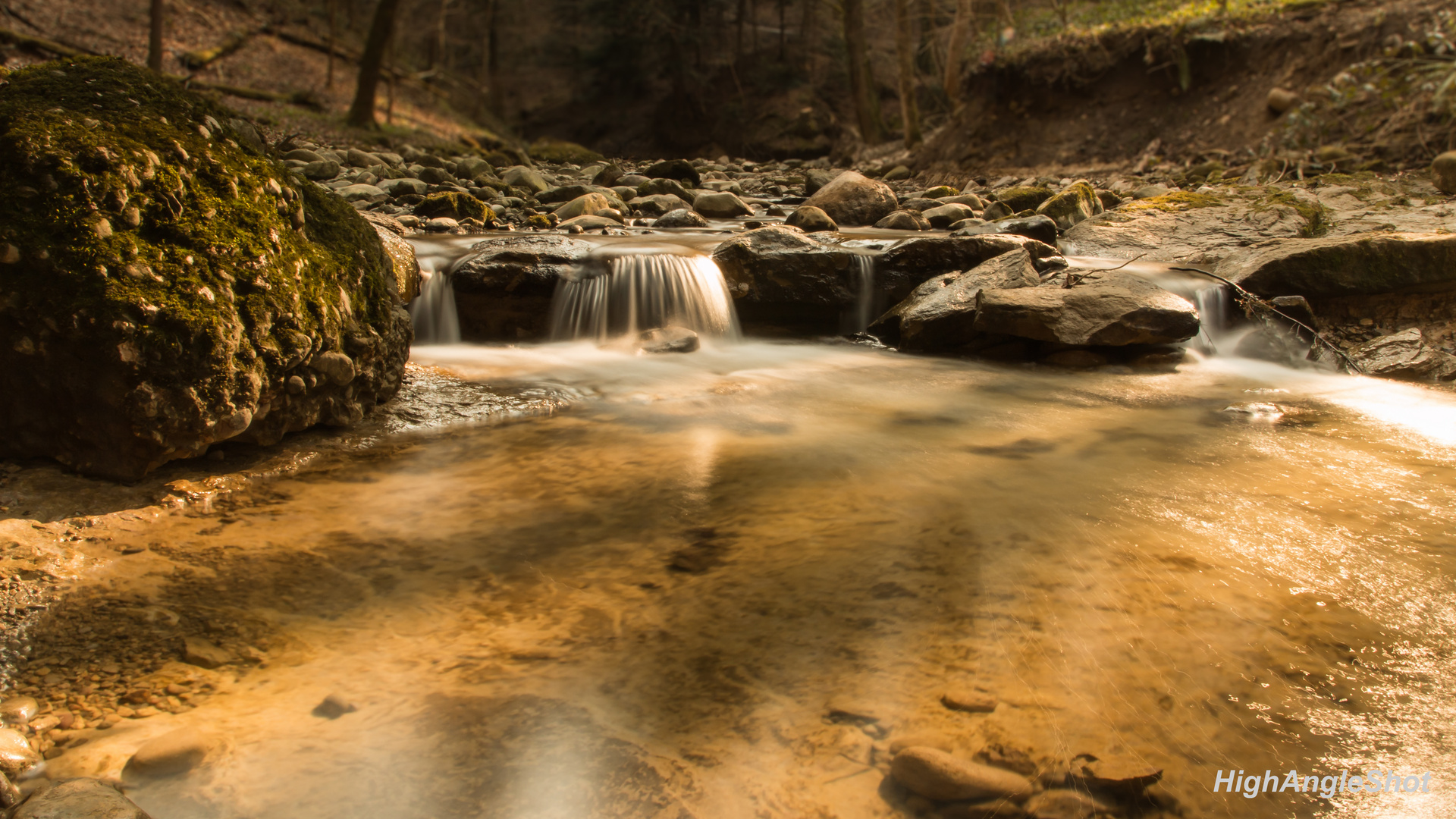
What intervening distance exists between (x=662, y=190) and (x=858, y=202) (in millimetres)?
3265

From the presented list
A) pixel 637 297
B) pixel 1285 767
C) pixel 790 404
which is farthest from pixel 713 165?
pixel 1285 767

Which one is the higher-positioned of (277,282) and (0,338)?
(277,282)

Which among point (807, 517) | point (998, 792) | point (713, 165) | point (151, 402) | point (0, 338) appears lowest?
point (998, 792)

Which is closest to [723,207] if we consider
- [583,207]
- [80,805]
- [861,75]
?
[583,207]

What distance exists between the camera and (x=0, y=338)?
267 centimetres

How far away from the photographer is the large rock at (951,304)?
20.1 feet

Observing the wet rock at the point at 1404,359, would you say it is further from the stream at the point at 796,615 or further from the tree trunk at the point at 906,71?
the tree trunk at the point at 906,71

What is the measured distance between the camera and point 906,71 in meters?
17.3

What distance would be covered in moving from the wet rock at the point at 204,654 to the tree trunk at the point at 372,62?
15.3m

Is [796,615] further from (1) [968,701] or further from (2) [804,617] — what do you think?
(1) [968,701]

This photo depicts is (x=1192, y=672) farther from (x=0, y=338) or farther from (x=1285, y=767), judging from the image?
(x=0, y=338)

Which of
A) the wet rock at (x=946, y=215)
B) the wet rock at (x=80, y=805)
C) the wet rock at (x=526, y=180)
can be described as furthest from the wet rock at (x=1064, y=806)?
the wet rock at (x=526, y=180)

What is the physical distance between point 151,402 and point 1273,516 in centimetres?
397

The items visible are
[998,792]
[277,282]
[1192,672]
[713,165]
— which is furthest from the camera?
[713,165]
